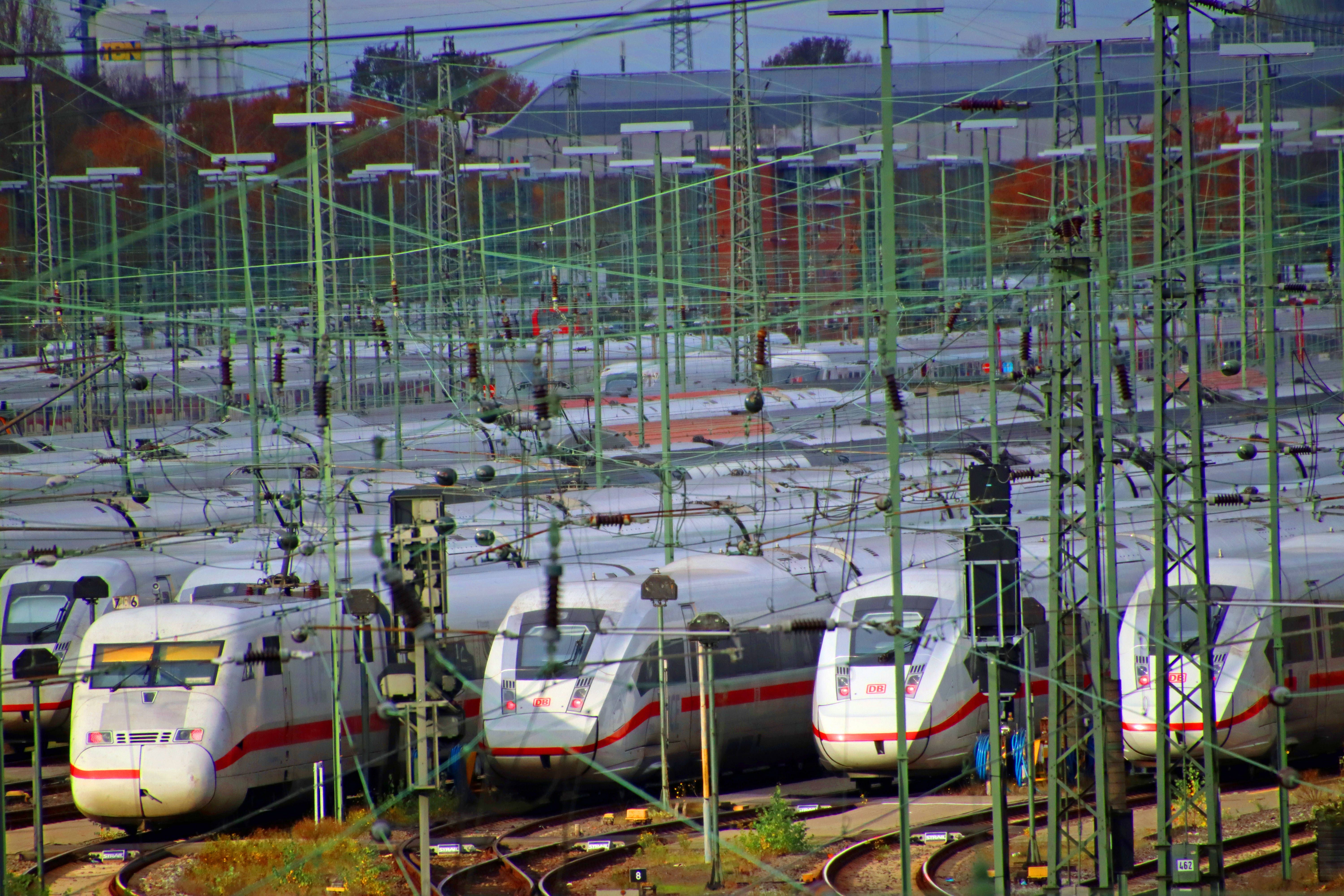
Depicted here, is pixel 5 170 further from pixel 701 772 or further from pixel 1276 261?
pixel 1276 261

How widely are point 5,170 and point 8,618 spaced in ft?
64.4

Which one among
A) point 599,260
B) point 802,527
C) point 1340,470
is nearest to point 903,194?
point 599,260

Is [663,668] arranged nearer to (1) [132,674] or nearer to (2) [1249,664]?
(1) [132,674]

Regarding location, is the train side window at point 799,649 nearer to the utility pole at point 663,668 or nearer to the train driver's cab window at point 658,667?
the train driver's cab window at point 658,667

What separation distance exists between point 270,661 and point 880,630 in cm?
661

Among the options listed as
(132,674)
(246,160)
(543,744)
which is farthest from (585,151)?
(132,674)

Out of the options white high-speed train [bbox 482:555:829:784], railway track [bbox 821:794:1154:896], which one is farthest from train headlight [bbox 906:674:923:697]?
white high-speed train [bbox 482:555:829:784]

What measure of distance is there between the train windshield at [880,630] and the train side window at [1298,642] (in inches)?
176

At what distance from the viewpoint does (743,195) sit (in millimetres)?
36094

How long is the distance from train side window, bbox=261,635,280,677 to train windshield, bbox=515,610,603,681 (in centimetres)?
260

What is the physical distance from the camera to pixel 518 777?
695 inches

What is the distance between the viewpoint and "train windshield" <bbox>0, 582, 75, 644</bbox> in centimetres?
2061

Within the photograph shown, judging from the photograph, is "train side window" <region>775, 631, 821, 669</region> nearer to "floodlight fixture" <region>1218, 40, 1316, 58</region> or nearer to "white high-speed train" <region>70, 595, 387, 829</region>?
"white high-speed train" <region>70, 595, 387, 829</region>

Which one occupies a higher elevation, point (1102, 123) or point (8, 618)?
point (1102, 123)
